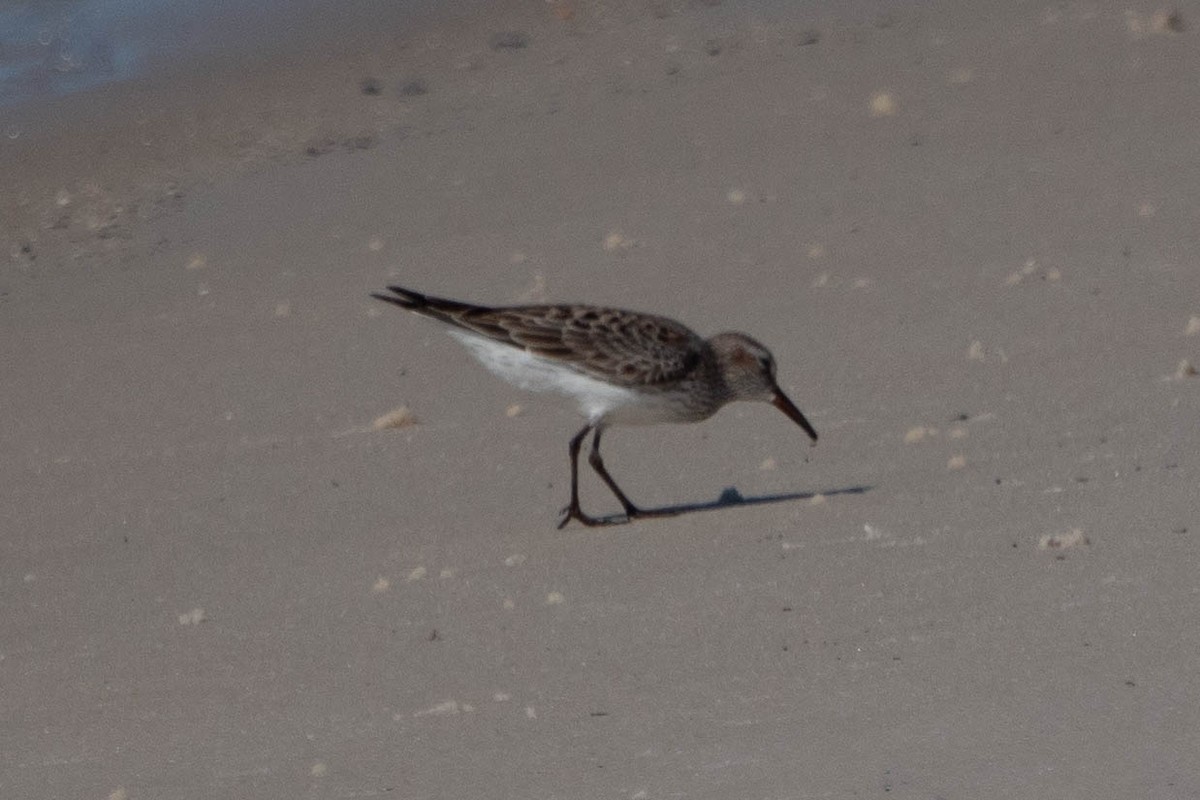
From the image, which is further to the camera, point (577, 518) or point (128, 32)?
point (128, 32)

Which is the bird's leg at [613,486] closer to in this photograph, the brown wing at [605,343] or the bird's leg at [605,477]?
the bird's leg at [605,477]

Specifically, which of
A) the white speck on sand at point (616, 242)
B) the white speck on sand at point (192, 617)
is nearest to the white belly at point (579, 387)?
the white speck on sand at point (192, 617)

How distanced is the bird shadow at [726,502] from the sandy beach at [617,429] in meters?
0.03

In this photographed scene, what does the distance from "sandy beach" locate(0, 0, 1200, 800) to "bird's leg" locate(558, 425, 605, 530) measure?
0.29ft

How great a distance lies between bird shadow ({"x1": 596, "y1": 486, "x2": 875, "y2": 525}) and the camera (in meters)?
7.13

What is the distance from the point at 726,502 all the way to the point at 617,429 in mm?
1485

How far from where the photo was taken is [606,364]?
7598 millimetres

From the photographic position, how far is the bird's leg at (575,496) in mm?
7336

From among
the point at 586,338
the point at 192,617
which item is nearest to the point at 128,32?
the point at 586,338

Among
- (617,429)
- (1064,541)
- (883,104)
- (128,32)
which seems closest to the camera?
(1064,541)

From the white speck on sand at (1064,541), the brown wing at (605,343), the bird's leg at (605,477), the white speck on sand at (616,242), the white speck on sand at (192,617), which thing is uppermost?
the white speck on sand at (1064,541)

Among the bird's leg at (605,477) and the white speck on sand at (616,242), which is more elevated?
the bird's leg at (605,477)

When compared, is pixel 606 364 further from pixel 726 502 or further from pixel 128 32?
pixel 128 32

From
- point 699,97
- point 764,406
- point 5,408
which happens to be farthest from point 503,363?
point 699,97
